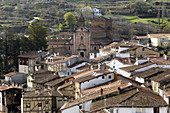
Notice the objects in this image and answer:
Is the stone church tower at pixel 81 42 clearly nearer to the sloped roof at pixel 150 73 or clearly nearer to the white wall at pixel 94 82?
the sloped roof at pixel 150 73

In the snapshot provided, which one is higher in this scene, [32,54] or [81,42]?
[81,42]

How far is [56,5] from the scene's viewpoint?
5906 inches

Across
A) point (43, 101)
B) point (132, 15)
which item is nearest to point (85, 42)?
point (43, 101)

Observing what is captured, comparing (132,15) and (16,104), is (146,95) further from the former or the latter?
(132,15)

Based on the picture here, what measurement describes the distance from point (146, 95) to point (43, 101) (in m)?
10.7

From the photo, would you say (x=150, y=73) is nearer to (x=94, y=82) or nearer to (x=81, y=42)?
(x=94, y=82)

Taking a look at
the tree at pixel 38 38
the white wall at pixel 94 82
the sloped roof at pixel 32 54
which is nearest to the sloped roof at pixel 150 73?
the white wall at pixel 94 82

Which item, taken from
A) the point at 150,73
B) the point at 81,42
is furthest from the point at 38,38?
the point at 150,73

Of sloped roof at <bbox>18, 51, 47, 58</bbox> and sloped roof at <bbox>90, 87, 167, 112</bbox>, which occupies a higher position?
sloped roof at <bbox>90, 87, 167, 112</bbox>

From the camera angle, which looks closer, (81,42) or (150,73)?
(150,73)

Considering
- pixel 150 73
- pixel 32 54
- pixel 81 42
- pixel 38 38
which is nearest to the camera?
pixel 150 73

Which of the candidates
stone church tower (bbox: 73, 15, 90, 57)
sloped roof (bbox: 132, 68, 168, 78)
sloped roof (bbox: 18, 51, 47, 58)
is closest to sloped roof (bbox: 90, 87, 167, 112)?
sloped roof (bbox: 132, 68, 168, 78)

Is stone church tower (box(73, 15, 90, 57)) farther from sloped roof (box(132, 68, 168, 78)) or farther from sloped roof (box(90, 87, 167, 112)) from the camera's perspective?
sloped roof (box(90, 87, 167, 112))

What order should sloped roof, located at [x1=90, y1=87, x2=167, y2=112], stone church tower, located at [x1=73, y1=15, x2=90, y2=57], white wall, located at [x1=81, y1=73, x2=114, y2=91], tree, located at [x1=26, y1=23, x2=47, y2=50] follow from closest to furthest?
1. sloped roof, located at [x1=90, y1=87, x2=167, y2=112]
2. white wall, located at [x1=81, y1=73, x2=114, y2=91]
3. stone church tower, located at [x1=73, y1=15, x2=90, y2=57]
4. tree, located at [x1=26, y1=23, x2=47, y2=50]
